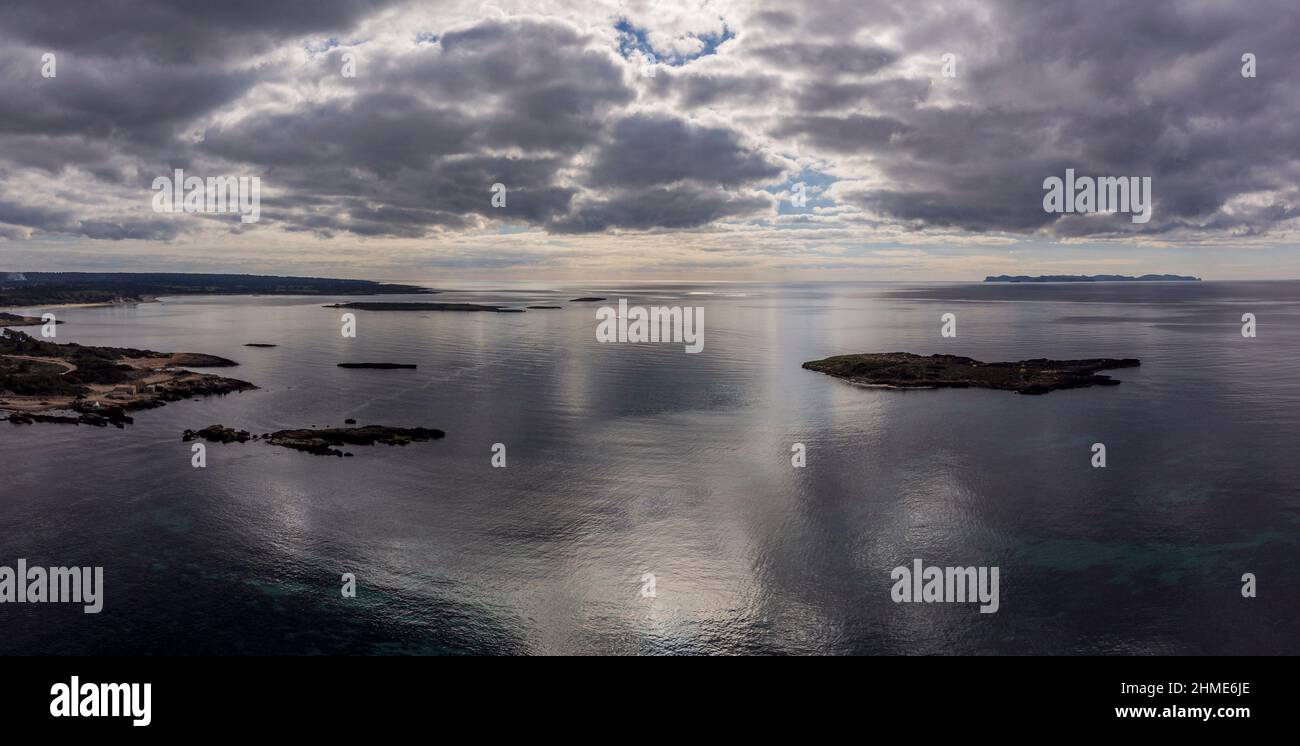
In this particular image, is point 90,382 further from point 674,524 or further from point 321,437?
point 674,524

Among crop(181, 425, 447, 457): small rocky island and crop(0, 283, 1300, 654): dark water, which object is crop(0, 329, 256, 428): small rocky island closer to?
crop(0, 283, 1300, 654): dark water

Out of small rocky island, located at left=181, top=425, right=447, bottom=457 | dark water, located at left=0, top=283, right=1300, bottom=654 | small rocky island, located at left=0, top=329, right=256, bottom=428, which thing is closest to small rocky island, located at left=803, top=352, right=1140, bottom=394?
dark water, located at left=0, top=283, right=1300, bottom=654

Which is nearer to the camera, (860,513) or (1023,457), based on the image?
(860,513)

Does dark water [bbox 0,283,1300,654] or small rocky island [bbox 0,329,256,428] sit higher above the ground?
small rocky island [bbox 0,329,256,428]

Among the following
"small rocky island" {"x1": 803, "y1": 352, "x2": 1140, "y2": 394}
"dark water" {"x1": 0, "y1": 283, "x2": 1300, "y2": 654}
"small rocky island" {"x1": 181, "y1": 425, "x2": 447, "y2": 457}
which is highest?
"small rocky island" {"x1": 803, "y1": 352, "x2": 1140, "y2": 394}

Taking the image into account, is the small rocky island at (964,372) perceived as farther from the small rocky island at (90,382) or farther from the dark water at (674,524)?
the small rocky island at (90,382)
